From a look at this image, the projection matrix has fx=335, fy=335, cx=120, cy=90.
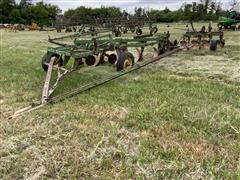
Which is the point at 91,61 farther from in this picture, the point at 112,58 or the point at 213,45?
the point at 213,45

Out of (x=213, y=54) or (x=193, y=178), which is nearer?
(x=193, y=178)

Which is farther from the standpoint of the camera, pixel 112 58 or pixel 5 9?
pixel 5 9

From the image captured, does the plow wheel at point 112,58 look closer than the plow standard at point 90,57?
No

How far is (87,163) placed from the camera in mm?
3301

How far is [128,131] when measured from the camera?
4094mm

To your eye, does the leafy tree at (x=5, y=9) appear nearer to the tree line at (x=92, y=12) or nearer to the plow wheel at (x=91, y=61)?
the tree line at (x=92, y=12)

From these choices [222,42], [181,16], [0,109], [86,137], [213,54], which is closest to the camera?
[86,137]

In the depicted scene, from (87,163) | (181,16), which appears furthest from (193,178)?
(181,16)

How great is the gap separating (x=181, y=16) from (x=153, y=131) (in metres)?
49.4

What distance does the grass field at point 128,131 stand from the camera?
3.19 metres

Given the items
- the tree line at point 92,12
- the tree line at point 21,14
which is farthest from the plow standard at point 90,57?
the tree line at point 21,14

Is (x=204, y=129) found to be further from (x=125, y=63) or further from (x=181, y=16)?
(x=181, y=16)

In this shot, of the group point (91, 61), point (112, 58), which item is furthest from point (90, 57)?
point (112, 58)

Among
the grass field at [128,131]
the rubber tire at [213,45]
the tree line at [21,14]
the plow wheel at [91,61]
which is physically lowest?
the grass field at [128,131]
